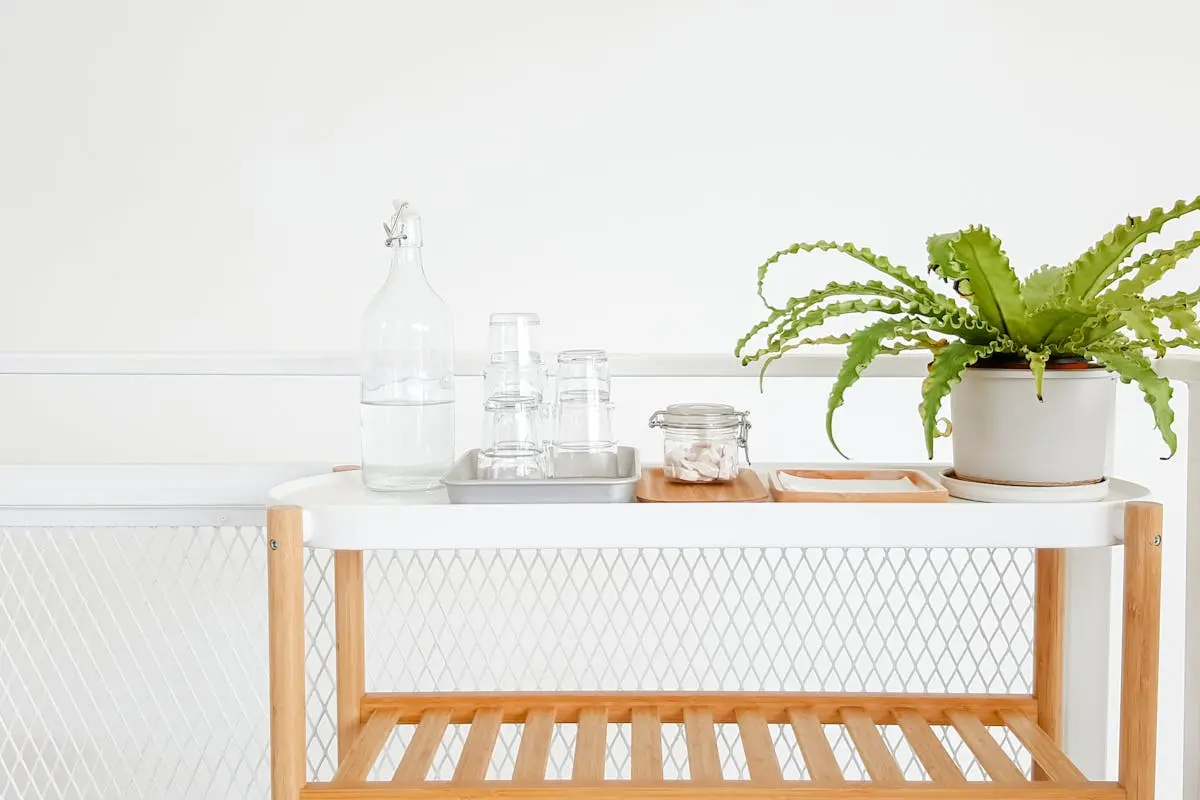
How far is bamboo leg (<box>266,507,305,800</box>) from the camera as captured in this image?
3.32ft

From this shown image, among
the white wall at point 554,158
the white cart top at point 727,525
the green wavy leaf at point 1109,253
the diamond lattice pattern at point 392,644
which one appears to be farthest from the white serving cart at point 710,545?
the white wall at point 554,158

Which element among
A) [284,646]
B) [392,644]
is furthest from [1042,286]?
[392,644]

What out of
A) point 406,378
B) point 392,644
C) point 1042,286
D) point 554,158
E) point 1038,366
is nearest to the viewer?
point 1038,366

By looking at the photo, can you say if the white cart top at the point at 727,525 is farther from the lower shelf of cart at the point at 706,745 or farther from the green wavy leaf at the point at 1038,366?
the lower shelf of cart at the point at 706,745

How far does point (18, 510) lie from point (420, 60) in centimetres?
161

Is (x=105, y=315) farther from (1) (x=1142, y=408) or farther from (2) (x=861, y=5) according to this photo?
(1) (x=1142, y=408)

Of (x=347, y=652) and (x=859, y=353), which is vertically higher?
(x=859, y=353)

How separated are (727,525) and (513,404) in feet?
0.93

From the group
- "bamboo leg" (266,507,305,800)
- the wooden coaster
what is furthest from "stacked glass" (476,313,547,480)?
"bamboo leg" (266,507,305,800)

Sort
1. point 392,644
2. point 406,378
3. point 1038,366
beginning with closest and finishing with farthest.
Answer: point 1038,366
point 406,378
point 392,644

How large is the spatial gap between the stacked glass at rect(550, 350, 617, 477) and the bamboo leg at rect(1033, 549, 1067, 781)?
567 millimetres

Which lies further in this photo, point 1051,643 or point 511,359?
point 1051,643

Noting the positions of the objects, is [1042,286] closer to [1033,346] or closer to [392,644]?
[1033,346]

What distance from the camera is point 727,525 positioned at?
1.04 meters
